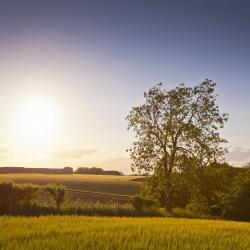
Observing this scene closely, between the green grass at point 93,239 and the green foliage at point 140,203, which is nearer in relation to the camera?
the green grass at point 93,239

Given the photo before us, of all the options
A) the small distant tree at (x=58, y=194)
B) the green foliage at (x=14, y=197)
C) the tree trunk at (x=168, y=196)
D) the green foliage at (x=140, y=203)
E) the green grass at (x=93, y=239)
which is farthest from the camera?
the tree trunk at (x=168, y=196)

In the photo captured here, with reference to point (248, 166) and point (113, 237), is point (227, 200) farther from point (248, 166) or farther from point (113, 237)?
point (113, 237)

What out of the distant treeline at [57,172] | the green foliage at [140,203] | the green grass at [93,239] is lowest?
the green grass at [93,239]

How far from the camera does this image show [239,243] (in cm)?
1609

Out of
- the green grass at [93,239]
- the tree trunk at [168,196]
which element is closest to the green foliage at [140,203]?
the tree trunk at [168,196]

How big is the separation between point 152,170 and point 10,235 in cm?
3394

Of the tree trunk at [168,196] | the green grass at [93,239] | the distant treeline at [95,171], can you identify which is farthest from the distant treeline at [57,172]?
the green grass at [93,239]

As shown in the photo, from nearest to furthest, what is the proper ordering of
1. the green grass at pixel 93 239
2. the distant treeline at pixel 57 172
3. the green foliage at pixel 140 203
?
1. the green grass at pixel 93 239
2. the green foliage at pixel 140 203
3. the distant treeline at pixel 57 172

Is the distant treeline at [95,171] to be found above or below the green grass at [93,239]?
above

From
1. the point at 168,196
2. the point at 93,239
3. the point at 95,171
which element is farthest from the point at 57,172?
the point at 93,239

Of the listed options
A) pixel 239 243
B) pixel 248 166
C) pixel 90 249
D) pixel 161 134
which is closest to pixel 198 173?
pixel 161 134

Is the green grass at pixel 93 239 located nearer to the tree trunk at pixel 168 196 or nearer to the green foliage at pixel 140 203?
the green foliage at pixel 140 203

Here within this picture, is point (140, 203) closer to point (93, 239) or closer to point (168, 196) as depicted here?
point (168, 196)

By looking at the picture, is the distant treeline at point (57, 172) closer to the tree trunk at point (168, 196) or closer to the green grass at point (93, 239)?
the tree trunk at point (168, 196)
